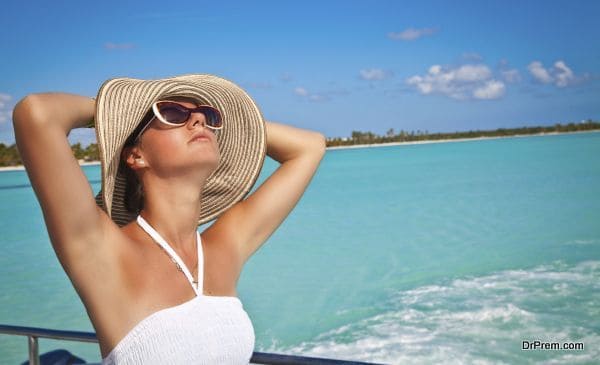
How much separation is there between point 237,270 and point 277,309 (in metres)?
6.99

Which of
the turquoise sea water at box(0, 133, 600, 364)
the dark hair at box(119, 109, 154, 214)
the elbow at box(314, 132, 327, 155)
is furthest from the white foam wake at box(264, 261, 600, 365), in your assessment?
the dark hair at box(119, 109, 154, 214)

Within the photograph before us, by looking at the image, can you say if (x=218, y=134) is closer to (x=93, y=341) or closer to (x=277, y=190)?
(x=277, y=190)

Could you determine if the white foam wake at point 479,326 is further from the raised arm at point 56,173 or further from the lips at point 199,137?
the raised arm at point 56,173

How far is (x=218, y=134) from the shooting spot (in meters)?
1.50

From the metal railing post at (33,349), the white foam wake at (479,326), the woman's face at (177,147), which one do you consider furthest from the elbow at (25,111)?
the white foam wake at (479,326)

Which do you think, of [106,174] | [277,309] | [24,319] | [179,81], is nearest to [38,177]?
[106,174]

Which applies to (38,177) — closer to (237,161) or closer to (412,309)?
(237,161)

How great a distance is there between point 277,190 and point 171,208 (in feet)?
1.10

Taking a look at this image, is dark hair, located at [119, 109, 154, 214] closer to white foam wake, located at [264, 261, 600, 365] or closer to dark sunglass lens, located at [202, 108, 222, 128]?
dark sunglass lens, located at [202, 108, 222, 128]

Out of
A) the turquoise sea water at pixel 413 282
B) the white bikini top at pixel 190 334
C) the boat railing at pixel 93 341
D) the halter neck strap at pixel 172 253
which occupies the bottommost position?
the turquoise sea water at pixel 413 282

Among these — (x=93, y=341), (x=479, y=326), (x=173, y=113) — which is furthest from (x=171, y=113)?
(x=479, y=326)

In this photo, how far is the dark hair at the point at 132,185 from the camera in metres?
1.21

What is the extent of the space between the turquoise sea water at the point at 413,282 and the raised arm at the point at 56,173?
4993 mm

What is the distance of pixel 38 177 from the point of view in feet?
2.97
